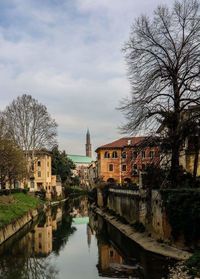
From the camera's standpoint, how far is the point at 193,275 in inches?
782

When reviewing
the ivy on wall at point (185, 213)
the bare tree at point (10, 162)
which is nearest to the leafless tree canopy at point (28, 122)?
the bare tree at point (10, 162)

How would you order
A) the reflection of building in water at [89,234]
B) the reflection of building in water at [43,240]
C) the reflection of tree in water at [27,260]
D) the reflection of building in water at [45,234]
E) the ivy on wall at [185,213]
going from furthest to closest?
the reflection of building in water at [89,234]
the reflection of building in water at [45,234]
the reflection of building in water at [43,240]
the ivy on wall at [185,213]
the reflection of tree in water at [27,260]

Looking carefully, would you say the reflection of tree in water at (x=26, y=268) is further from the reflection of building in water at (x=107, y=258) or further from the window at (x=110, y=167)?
the window at (x=110, y=167)

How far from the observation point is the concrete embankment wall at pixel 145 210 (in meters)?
Answer: 31.3

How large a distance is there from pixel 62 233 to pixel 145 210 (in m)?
11.9

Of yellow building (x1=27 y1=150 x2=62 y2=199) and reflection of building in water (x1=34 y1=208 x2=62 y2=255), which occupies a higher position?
yellow building (x1=27 y1=150 x2=62 y2=199)

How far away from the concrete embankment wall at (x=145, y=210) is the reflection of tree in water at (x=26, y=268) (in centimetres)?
836

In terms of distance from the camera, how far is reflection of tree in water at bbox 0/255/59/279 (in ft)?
82.1

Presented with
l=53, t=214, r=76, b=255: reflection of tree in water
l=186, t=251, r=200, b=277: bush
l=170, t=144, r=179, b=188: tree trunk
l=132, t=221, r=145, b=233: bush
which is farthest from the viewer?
l=132, t=221, r=145, b=233: bush

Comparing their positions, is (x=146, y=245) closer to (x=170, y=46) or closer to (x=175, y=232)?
(x=175, y=232)

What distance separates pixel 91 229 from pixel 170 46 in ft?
76.1

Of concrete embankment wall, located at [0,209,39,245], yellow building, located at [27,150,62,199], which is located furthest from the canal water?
yellow building, located at [27,150,62,199]

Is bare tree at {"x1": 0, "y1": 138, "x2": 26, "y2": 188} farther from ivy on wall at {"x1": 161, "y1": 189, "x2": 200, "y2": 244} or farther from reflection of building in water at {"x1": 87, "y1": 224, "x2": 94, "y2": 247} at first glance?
ivy on wall at {"x1": 161, "y1": 189, "x2": 200, "y2": 244}

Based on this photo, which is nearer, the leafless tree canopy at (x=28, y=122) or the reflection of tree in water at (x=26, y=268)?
the reflection of tree in water at (x=26, y=268)
